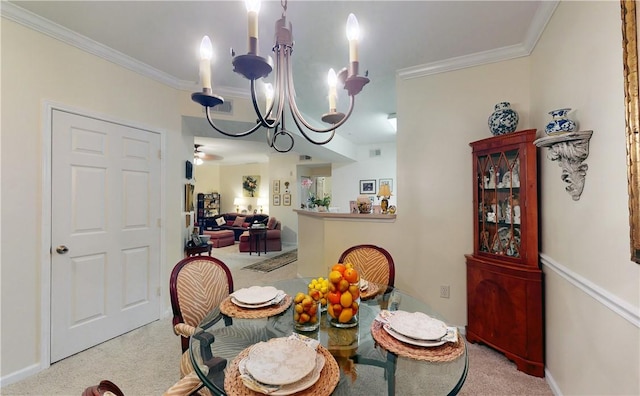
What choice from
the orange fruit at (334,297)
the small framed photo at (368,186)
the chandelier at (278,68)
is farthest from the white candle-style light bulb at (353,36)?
the small framed photo at (368,186)

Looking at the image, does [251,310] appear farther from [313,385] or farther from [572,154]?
[572,154]

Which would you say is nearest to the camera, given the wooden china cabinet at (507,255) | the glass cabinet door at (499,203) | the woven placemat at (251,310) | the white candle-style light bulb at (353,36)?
the white candle-style light bulb at (353,36)

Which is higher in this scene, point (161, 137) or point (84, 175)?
point (161, 137)

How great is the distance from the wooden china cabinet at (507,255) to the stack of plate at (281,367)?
186cm

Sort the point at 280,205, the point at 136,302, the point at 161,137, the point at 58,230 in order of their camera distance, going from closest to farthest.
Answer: the point at 58,230
the point at 136,302
the point at 161,137
the point at 280,205

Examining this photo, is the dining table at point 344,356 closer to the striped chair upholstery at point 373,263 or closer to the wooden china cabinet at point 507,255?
the striped chair upholstery at point 373,263

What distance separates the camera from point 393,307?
1580mm

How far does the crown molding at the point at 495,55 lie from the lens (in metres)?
1.86

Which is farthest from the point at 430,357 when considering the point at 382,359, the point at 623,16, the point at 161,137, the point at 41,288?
the point at 161,137

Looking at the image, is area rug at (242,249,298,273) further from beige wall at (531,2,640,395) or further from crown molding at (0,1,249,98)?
beige wall at (531,2,640,395)

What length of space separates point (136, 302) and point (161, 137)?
1.77 metres

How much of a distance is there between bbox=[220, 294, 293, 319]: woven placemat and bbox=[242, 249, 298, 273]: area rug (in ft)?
11.6

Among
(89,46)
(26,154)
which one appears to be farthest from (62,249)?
(89,46)

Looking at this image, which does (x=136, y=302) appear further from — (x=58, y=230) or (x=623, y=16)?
(x=623, y=16)
